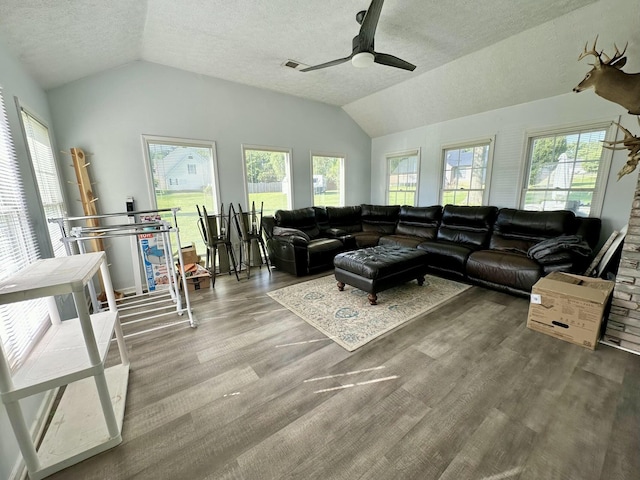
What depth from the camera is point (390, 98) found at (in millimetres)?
4773

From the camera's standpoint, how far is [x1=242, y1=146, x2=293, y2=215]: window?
14.7 ft

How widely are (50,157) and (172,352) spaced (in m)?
2.59

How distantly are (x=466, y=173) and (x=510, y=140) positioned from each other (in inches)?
31.7

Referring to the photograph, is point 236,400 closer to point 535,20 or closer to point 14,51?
point 14,51

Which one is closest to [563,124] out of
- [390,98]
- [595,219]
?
[595,219]

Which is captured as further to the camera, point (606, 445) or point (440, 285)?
point (440, 285)

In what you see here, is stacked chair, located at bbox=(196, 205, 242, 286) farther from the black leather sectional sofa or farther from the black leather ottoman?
the black leather ottoman

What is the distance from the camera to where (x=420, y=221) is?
480cm

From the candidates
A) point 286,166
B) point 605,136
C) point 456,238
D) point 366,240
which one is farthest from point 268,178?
point 605,136

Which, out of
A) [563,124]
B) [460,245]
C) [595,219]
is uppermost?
[563,124]

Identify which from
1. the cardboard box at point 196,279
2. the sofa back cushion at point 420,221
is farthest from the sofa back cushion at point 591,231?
the cardboard box at point 196,279

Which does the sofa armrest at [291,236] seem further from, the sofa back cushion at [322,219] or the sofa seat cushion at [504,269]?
the sofa seat cushion at [504,269]

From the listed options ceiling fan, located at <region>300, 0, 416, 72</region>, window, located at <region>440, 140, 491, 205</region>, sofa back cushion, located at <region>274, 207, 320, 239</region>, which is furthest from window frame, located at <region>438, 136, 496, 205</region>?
sofa back cushion, located at <region>274, 207, 320, 239</region>

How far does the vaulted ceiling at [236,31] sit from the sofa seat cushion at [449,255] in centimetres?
260
